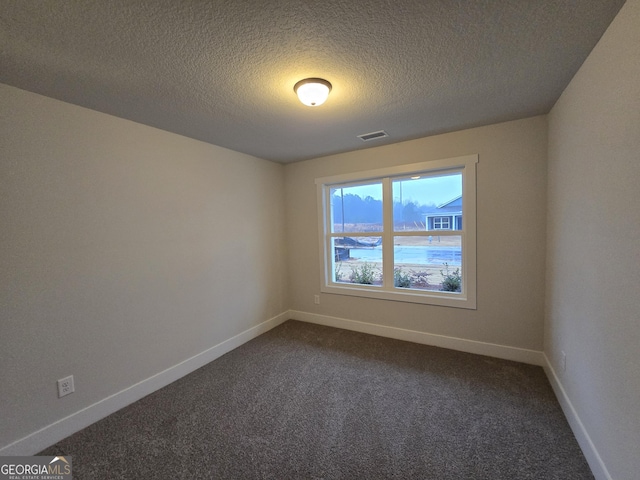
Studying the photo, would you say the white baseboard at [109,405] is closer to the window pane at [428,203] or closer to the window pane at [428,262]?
the window pane at [428,262]

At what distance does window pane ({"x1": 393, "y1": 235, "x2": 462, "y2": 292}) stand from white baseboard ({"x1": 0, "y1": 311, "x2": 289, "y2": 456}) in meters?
2.16

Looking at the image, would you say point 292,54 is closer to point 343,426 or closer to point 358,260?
point 343,426

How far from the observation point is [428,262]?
305cm

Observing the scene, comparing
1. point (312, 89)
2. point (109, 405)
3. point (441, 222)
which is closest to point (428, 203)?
point (441, 222)

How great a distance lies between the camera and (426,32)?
1.29 m

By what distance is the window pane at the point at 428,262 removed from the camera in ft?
9.50

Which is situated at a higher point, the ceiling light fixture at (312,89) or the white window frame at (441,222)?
the ceiling light fixture at (312,89)

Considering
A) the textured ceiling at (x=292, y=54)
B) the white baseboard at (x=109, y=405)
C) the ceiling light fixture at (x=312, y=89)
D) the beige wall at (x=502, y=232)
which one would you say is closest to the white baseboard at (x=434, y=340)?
the beige wall at (x=502, y=232)

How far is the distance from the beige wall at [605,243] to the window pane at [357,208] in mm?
1757

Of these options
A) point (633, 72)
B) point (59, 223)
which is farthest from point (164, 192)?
point (633, 72)

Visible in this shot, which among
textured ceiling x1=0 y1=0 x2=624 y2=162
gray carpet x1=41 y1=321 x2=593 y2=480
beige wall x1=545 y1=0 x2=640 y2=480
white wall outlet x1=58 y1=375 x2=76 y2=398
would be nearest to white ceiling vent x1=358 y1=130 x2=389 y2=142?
textured ceiling x1=0 y1=0 x2=624 y2=162

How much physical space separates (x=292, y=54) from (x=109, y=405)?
2.77 metres

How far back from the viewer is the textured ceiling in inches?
44.9

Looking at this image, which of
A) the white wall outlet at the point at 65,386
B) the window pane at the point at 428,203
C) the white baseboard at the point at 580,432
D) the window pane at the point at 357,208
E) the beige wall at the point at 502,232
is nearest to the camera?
the white baseboard at the point at 580,432
